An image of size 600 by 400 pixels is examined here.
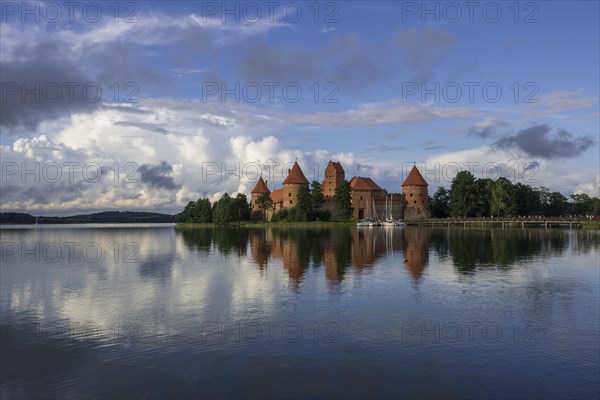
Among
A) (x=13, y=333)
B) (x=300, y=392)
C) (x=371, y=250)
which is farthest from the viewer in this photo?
(x=371, y=250)

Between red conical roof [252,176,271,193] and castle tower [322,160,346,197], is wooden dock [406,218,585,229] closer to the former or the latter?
castle tower [322,160,346,197]

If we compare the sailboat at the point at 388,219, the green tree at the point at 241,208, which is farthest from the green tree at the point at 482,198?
the green tree at the point at 241,208

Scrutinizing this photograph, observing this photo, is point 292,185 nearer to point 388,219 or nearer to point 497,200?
point 388,219

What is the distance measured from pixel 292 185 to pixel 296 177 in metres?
2.24

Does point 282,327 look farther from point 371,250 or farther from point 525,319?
point 371,250

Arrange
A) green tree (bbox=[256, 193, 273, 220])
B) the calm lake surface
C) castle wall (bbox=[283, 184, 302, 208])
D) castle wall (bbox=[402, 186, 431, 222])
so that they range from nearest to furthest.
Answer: the calm lake surface
castle wall (bbox=[402, 186, 431, 222])
castle wall (bbox=[283, 184, 302, 208])
green tree (bbox=[256, 193, 273, 220])

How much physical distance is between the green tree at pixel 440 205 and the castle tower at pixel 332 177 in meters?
25.5

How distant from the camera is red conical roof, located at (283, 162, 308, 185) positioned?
120250mm

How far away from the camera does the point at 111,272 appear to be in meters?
27.4

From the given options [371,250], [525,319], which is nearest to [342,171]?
[371,250]

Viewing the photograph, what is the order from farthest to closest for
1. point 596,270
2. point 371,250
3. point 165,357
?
point 371,250 < point 596,270 < point 165,357

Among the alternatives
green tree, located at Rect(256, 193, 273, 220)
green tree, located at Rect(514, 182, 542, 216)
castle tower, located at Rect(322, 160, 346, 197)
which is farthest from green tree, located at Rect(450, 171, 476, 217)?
green tree, located at Rect(256, 193, 273, 220)

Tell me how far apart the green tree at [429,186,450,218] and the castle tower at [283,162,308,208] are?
30.2 m

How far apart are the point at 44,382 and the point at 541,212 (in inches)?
4549
